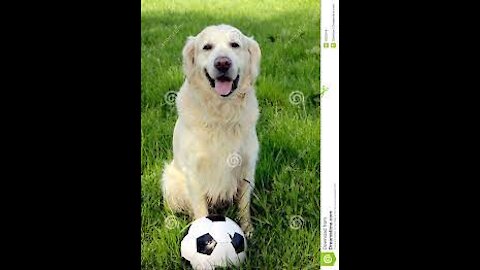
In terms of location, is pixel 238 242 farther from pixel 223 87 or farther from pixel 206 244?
pixel 223 87

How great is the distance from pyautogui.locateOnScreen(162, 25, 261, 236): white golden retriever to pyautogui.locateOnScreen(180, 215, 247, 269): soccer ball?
0.19 metres

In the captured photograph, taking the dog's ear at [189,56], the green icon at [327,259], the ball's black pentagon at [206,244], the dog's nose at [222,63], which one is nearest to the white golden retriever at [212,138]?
the dog's ear at [189,56]

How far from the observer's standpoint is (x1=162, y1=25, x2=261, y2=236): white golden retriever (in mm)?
4168

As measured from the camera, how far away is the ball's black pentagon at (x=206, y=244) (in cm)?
400

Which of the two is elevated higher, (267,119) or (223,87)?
(223,87)

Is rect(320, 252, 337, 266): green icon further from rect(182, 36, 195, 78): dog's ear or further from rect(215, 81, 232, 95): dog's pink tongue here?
rect(182, 36, 195, 78): dog's ear

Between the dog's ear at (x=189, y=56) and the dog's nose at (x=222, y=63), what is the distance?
0.21m

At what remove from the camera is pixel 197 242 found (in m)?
4.03

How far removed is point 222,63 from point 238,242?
923 mm

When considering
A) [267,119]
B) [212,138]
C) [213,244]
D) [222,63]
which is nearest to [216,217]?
[213,244]

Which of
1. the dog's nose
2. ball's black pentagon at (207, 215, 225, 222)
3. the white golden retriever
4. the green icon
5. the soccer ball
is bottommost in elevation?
the green icon

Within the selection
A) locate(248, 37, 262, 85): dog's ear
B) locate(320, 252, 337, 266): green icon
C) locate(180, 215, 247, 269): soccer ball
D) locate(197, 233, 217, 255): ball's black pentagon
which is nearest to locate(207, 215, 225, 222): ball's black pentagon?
locate(180, 215, 247, 269): soccer ball

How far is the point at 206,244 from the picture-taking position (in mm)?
4008

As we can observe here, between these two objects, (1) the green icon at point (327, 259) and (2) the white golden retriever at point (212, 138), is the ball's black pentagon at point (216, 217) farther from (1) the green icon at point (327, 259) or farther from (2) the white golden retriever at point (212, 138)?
(1) the green icon at point (327, 259)
